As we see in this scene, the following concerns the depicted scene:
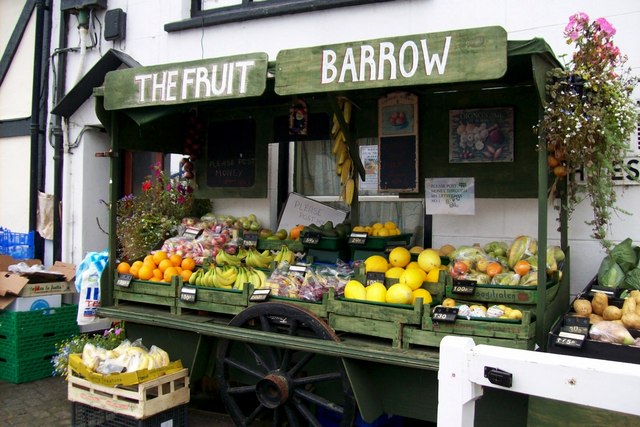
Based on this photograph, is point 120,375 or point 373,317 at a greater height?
point 373,317

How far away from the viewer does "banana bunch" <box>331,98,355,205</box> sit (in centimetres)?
538

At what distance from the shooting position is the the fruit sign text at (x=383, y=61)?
11.6ft

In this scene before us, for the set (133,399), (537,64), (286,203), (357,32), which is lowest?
(133,399)

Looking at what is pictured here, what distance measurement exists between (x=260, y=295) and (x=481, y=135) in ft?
7.39

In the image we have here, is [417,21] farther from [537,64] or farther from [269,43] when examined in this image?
[537,64]

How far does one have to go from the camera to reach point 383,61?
371 cm

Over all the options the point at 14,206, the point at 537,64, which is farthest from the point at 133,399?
the point at 14,206

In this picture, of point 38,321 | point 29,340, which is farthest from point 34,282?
point 29,340

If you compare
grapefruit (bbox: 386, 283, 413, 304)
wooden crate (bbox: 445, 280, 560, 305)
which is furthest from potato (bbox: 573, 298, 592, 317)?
grapefruit (bbox: 386, 283, 413, 304)

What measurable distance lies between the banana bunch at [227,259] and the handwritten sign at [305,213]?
3.11 ft

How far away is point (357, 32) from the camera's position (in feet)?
19.2

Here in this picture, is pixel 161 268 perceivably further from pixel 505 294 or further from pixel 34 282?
pixel 505 294

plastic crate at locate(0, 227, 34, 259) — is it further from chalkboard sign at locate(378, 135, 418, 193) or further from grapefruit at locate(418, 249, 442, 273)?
grapefruit at locate(418, 249, 442, 273)

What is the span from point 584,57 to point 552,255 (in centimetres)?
131
